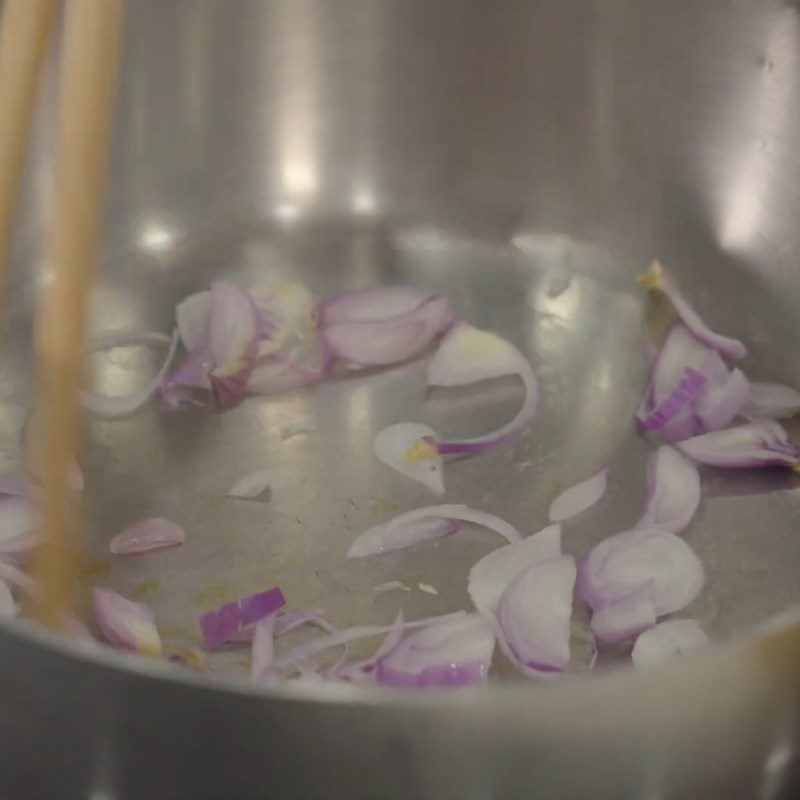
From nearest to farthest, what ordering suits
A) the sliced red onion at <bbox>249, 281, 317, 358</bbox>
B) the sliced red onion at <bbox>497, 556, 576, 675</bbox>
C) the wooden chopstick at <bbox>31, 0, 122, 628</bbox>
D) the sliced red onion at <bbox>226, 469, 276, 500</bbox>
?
the wooden chopstick at <bbox>31, 0, 122, 628</bbox> → the sliced red onion at <bbox>497, 556, 576, 675</bbox> → the sliced red onion at <bbox>226, 469, 276, 500</bbox> → the sliced red onion at <bbox>249, 281, 317, 358</bbox>

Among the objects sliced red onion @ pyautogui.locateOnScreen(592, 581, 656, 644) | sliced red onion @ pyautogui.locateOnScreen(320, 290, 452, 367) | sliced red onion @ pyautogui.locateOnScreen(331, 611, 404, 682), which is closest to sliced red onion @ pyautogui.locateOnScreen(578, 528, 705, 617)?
sliced red onion @ pyautogui.locateOnScreen(592, 581, 656, 644)

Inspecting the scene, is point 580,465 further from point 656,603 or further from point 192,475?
point 192,475

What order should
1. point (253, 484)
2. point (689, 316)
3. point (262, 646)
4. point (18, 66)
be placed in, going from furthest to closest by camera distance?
point (689, 316)
point (253, 484)
point (262, 646)
point (18, 66)

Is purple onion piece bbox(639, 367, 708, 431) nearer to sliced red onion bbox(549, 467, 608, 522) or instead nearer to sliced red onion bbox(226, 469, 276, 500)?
sliced red onion bbox(549, 467, 608, 522)

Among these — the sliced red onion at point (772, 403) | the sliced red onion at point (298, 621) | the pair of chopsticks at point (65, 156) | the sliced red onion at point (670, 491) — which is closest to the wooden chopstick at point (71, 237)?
the pair of chopsticks at point (65, 156)

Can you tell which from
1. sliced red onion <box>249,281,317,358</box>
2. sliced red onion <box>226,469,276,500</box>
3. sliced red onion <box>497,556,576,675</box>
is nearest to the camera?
sliced red onion <box>497,556,576,675</box>

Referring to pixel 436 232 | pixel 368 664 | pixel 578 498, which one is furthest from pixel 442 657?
pixel 436 232

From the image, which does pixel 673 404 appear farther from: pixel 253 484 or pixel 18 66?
pixel 18 66
